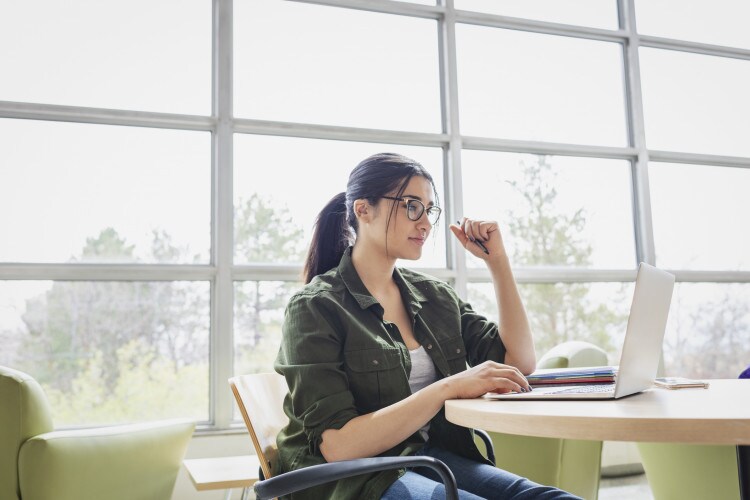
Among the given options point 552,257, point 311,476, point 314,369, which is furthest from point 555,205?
point 311,476

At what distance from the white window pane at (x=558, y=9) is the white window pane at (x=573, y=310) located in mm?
1726

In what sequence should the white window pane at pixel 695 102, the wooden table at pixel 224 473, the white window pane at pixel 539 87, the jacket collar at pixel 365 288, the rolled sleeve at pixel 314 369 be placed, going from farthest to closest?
the white window pane at pixel 695 102, the white window pane at pixel 539 87, the wooden table at pixel 224 473, the jacket collar at pixel 365 288, the rolled sleeve at pixel 314 369

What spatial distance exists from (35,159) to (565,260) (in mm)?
3017

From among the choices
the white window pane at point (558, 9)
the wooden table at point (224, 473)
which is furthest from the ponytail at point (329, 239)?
the white window pane at point (558, 9)

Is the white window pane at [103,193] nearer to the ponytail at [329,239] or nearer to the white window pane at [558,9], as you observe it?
the ponytail at [329,239]

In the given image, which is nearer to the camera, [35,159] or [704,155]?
[35,159]

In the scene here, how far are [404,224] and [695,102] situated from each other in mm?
3850

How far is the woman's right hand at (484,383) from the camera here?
4.35ft

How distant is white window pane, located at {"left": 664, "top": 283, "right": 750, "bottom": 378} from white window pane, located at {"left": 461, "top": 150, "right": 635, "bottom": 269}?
1.69ft

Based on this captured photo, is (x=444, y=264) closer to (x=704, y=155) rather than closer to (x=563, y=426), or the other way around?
(x=704, y=155)

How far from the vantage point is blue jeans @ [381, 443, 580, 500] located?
1288mm

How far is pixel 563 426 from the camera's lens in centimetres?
97

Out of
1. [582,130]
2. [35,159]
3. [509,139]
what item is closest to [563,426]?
[35,159]

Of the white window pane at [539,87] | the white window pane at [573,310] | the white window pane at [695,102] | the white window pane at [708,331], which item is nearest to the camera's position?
the white window pane at [573,310]
